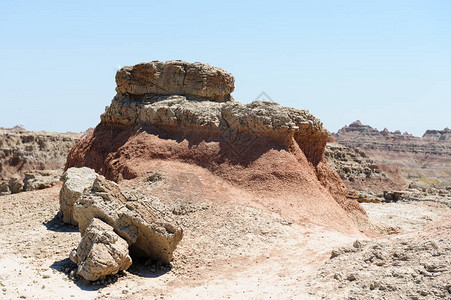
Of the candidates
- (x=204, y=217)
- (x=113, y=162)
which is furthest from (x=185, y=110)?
(x=204, y=217)

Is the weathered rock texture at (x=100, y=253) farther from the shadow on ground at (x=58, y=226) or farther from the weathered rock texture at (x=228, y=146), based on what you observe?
the weathered rock texture at (x=228, y=146)

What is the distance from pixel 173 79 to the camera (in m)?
17.7

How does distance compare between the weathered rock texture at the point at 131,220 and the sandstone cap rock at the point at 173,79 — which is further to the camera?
the sandstone cap rock at the point at 173,79

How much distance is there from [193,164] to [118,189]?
5488mm

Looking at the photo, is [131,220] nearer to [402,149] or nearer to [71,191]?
[71,191]

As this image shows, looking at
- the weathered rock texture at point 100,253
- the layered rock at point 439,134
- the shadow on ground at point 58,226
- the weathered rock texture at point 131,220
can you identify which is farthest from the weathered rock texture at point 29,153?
the layered rock at point 439,134

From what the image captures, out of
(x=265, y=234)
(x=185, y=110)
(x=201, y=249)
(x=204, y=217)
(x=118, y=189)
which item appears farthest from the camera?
(x=185, y=110)

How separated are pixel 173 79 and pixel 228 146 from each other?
4212mm

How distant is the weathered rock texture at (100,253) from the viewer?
329 inches

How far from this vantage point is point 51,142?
5181cm

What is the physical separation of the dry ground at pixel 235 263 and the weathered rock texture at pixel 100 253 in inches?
10.2

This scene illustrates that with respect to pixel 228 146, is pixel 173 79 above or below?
above

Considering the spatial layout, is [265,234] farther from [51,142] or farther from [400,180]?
[51,142]

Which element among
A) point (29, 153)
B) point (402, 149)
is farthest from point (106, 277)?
point (402, 149)
